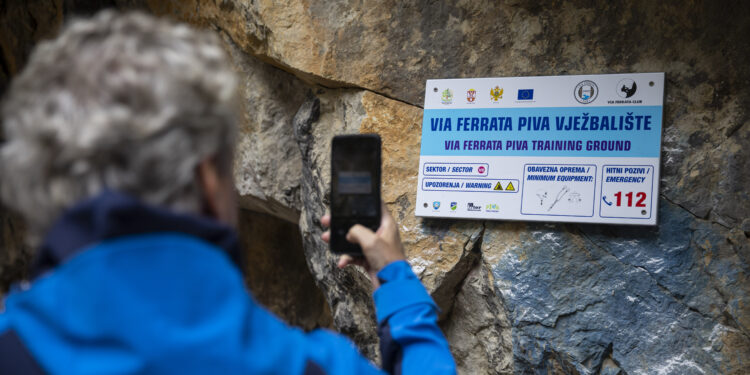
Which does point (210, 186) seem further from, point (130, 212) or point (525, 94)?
point (525, 94)

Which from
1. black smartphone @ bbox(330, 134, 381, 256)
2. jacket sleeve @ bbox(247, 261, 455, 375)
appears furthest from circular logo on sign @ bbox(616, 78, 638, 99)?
jacket sleeve @ bbox(247, 261, 455, 375)

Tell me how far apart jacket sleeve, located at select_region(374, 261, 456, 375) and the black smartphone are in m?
0.10

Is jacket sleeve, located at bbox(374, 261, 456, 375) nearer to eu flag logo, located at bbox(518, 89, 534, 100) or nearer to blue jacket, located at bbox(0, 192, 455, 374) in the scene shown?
blue jacket, located at bbox(0, 192, 455, 374)

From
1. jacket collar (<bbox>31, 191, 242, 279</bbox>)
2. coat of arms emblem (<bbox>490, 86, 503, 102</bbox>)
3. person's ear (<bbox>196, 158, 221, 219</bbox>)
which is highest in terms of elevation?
coat of arms emblem (<bbox>490, 86, 503, 102</bbox>)

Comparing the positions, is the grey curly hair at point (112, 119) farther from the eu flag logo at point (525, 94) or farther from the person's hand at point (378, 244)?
the eu flag logo at point (525, 94)

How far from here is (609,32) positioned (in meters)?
1.72

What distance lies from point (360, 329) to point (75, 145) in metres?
1.57

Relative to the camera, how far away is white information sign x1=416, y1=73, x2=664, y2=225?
1633mm

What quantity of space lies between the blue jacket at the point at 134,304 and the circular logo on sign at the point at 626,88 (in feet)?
4.45

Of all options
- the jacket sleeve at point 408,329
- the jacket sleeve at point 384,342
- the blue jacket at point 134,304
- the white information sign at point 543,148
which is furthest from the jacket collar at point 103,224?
the white information sign at point 543,148

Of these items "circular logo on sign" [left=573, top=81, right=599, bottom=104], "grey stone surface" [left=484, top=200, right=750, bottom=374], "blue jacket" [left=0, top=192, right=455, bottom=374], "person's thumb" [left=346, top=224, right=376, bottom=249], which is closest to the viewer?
"blue jacket" [left=0, top=192, right=455, bottom=374]

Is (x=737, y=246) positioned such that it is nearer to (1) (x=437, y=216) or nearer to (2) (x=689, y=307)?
(2) (x=689, y=307)

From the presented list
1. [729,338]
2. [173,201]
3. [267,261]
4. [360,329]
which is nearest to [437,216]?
[360,329]

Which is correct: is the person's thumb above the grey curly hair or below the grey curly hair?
below
